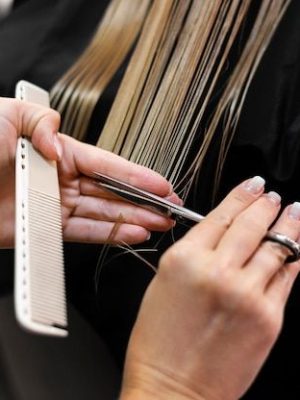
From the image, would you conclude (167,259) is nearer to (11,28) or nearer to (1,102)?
(1,102)

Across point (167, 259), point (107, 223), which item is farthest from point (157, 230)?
point (167, 259)

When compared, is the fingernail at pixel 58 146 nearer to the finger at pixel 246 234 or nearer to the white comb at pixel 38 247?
the white comb at pixel 38 247

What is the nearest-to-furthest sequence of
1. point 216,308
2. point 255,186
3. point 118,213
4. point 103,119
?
point 216,308 → point 255,186 → point 118,213 → point 103,119

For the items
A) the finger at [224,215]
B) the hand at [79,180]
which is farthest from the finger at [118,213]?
the finger at [224,215]

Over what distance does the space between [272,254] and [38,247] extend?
0.22 metres

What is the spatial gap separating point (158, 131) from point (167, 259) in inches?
10.1

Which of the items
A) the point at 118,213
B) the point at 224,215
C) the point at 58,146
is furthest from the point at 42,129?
the point at 224,215

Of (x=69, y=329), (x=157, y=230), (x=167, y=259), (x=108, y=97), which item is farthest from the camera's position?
(x=69, y=329)

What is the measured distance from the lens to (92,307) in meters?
0.85

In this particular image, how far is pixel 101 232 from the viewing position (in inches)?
28.0

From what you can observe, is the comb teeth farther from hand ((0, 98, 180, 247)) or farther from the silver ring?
the silver ring

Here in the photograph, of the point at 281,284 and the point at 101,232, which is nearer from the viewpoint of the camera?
the point at 281,284

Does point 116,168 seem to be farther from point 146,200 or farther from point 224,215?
point 224,215

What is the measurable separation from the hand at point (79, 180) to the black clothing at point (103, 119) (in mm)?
74
